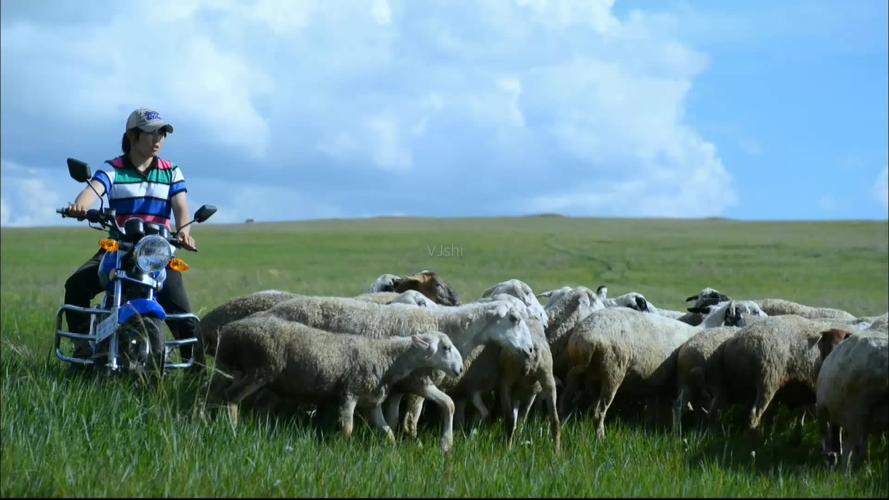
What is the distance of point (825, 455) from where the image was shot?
9.52m

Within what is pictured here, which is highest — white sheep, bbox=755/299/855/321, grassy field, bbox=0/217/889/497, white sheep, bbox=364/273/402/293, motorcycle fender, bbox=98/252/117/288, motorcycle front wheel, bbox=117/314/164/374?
motorcycle fender, bbox=98/252/117/288

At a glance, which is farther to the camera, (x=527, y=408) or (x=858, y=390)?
(x=527, y=408)

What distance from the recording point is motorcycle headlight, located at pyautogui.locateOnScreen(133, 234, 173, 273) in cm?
916

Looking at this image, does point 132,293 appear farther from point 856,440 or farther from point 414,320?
A: point 856,440

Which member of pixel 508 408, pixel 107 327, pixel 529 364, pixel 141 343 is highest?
pixel 107 327

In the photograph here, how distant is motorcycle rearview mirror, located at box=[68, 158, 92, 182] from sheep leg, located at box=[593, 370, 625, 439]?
16.7 ft

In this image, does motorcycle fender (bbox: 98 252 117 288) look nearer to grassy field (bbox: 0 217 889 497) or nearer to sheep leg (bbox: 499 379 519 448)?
grassy field (bbox: 0 217 889 497)

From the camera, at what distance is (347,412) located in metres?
9.30

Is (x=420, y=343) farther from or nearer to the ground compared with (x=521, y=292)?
nearer to the ground

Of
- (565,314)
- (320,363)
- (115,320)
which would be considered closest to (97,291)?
(115,320)

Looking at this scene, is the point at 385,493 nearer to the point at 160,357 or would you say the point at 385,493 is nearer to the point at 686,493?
the point at 686,493

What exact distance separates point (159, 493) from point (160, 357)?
2594 millimetres

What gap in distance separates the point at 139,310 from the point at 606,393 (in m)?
4.50

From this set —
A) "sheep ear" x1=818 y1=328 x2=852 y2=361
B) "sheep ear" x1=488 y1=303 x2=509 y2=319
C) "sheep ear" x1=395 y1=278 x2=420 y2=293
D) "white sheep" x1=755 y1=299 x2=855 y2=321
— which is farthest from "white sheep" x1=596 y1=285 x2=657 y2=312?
"sheep ear" x1=488 y1=303 x2=509 y2=319
